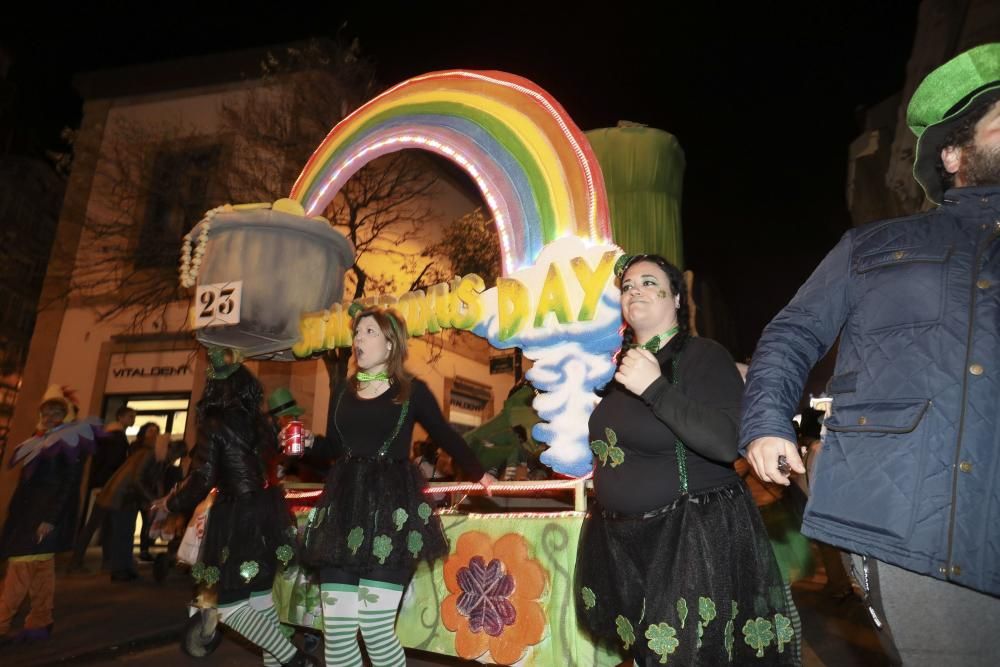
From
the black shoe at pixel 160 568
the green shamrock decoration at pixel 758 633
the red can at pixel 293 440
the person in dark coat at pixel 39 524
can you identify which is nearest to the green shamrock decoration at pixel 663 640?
the green shamrock decoration at pixel 758 633

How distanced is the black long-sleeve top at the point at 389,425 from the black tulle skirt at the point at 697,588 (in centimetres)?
142

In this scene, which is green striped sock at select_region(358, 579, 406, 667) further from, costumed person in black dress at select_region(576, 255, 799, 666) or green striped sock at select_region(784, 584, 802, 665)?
green striped sock at select_region(784, 584, 802, 665)

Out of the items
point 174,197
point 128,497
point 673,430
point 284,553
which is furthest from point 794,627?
point 174,197

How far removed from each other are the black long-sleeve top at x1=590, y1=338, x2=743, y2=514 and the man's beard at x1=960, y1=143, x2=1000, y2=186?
849 mm

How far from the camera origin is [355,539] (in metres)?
3.11

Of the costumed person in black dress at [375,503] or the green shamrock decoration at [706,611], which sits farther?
the costumed person in black dress at [375,503]

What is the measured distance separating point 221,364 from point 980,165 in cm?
400

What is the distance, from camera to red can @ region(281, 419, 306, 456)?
372cm

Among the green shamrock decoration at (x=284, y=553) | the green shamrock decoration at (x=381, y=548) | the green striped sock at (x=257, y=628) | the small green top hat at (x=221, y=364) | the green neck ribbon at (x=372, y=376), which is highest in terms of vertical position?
the small green top hat at (x=221, y=364)

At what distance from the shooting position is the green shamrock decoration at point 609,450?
227cm

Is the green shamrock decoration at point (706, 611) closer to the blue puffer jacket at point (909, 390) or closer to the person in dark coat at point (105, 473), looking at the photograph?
the blue puffer jacket at point (909, 390)

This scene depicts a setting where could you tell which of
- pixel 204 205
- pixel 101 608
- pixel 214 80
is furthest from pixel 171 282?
pixel 101 608

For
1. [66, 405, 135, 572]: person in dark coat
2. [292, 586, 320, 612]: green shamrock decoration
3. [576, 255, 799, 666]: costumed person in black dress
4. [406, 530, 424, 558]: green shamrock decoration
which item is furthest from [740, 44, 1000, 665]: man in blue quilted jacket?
[66, 405, 135, 572]: person in dark coat

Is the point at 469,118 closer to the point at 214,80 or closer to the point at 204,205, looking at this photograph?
the point at 204,205
